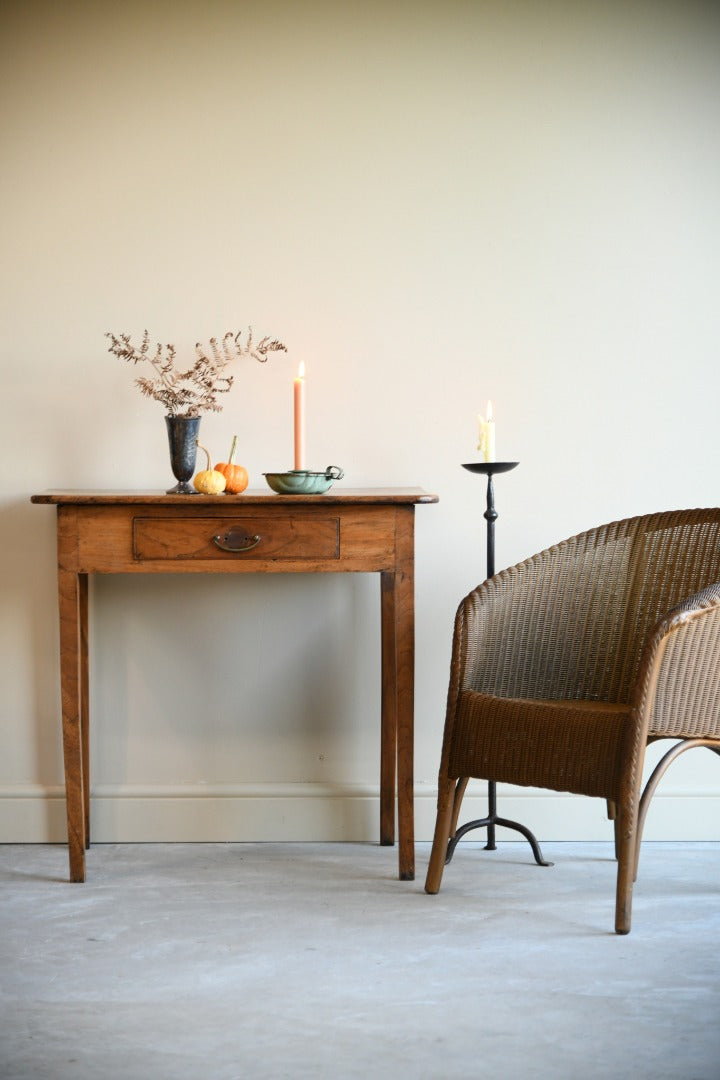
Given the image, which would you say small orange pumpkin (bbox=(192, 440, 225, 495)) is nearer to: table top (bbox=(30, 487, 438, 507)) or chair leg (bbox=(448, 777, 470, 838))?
table top (bbox=(30, 487, 438, 507))

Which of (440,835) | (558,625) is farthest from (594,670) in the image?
(440,835)

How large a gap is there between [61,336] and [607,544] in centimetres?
139

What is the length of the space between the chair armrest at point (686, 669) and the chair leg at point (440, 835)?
434mm

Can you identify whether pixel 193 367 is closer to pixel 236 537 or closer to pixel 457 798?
pixel 236 537

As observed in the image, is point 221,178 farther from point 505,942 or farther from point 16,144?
point 505,942

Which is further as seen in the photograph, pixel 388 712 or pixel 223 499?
pixel 388 712

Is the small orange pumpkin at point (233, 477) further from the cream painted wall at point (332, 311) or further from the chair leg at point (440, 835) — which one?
the chair leg at point (440, 835)

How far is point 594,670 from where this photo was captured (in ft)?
8.30

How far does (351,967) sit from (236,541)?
89 centimetres

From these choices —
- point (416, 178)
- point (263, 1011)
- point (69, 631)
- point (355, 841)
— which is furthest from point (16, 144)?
point (263, 1011)

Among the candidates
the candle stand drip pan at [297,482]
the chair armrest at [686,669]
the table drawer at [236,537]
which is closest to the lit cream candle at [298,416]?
the candle stand drip pan at [297,482]

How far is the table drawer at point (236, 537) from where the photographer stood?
7.95 feet

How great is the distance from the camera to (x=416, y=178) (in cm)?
283

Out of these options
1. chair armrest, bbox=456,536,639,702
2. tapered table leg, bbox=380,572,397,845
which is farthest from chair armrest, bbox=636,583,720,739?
tapered table leg, bbox=380,572,397,845
